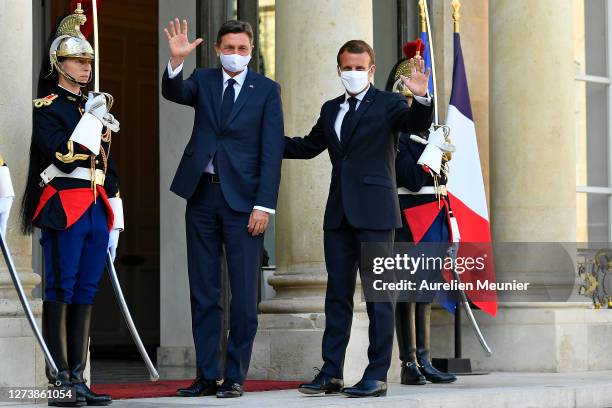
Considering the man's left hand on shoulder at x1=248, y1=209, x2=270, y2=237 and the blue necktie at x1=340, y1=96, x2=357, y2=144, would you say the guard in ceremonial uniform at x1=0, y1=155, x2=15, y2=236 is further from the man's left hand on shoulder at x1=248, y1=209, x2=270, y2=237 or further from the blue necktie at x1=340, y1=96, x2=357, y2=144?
the blue necktie at x1=340, y1=96, x2=357, y2=144

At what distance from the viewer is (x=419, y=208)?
917cm

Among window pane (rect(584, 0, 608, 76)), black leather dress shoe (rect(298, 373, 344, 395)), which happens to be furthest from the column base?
window pane (rect(584, 0, 608, 76))

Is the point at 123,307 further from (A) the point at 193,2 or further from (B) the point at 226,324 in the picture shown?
(A) the point at 193,2

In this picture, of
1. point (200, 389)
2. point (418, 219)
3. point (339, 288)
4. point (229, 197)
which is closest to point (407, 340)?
point (418, 219)

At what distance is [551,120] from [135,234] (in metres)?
4.79

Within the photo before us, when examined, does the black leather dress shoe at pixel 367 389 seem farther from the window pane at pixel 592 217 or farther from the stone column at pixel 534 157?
the window pane at pixel 592 217

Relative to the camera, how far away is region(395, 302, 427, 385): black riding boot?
888cm

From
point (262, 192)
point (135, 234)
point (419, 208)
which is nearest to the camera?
point (262, 192)

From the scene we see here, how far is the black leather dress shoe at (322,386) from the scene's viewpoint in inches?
302

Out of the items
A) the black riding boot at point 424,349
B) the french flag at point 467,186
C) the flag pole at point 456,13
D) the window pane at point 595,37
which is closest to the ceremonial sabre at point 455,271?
the french flag at point 467,186

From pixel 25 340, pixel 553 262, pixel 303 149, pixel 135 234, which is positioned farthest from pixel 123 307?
pixel 135 234

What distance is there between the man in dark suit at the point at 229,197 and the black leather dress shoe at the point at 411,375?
60.6 inches

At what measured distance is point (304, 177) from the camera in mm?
9336

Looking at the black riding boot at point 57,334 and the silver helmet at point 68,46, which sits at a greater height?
the silver helmet at point 68,46
